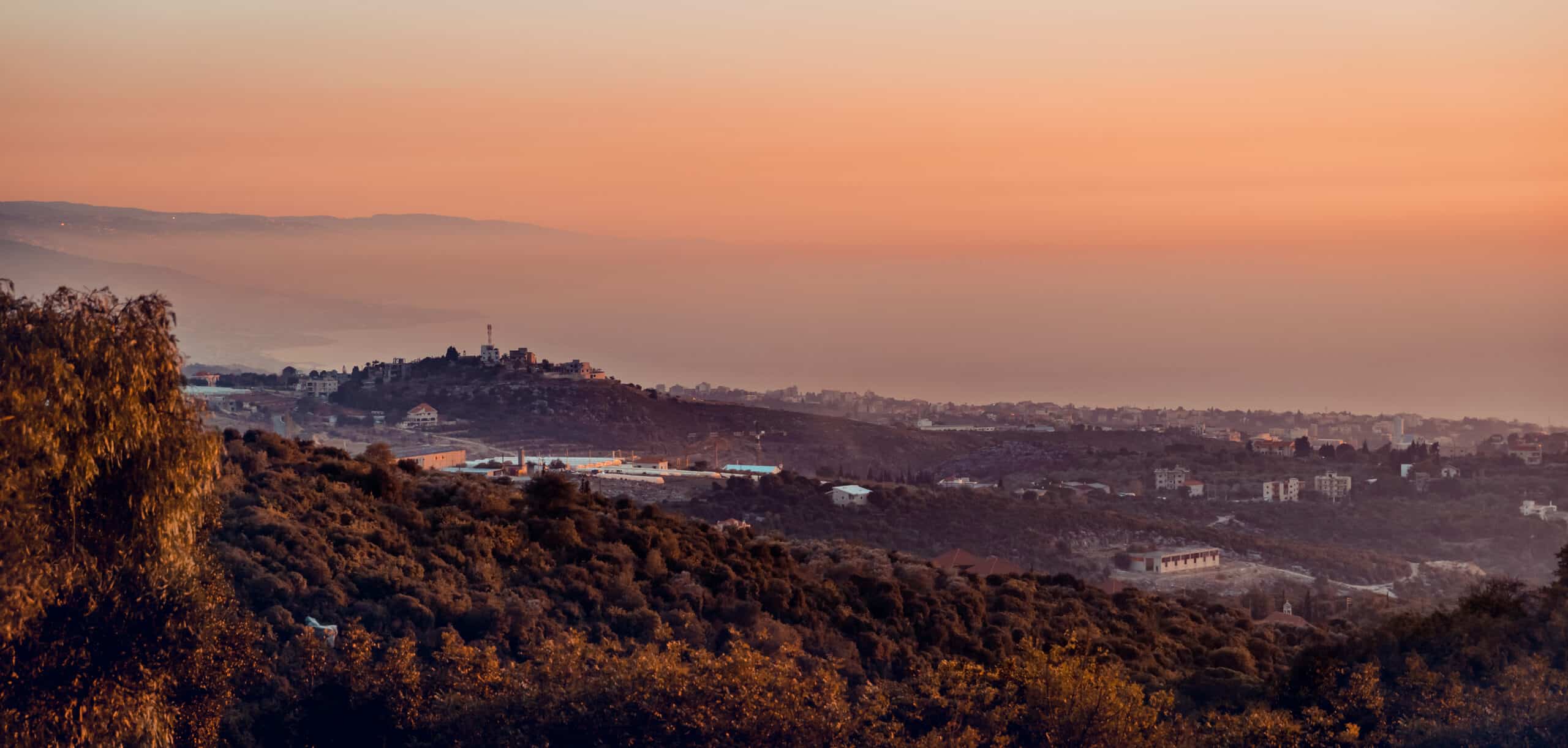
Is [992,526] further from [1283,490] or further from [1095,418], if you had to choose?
[1095,418]

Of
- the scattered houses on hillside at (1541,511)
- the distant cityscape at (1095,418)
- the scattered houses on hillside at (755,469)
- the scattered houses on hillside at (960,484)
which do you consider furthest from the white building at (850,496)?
the distant cityscape at (1095,418)

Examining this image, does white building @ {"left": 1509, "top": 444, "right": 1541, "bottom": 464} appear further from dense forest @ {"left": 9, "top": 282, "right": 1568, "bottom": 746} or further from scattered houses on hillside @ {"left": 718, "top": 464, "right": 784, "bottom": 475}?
dense forest @ {"left": 9, "top": 282, "right": 1568, "bottom": 746}

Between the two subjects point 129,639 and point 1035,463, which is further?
point 1035,463

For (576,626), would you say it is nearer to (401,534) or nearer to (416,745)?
(401,534)

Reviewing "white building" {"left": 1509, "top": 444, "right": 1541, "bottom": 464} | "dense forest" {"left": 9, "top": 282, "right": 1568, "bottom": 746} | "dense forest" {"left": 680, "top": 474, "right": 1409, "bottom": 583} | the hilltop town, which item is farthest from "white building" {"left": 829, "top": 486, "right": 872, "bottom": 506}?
"white building" {"left": 1509, "top": 444, "right": 1541, "bottom": 464}

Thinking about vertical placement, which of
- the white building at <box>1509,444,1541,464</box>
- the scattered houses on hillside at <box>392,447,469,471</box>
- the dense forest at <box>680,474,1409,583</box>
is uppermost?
the white building at <box>1509,444,1541,464</box>

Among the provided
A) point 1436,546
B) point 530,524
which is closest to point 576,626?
point 530,524
